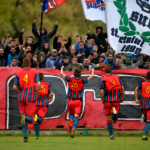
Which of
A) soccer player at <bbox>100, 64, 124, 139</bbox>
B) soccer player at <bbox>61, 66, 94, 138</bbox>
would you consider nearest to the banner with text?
soccer player at <bbox>61, 66, 94, 138</bbox>

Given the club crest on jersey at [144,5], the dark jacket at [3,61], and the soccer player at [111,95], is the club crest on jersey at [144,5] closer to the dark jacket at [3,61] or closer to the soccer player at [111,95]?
the soccer player at [111,95]

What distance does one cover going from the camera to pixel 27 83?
1349 centimetres

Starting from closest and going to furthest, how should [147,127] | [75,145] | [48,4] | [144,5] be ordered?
[75,145] → [147,127] → [144,5] → [48,4]

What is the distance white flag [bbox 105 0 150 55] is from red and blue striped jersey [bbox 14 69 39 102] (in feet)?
9.06

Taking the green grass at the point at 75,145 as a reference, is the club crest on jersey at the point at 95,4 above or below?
above

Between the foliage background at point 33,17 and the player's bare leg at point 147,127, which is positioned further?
the foliage background at point 33,17

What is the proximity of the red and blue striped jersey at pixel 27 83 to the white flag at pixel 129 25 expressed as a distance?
276cm

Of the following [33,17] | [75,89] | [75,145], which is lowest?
[75,145]

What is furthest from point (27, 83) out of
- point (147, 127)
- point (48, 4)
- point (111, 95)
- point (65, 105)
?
point (48, 4)

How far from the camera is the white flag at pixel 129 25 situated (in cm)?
1476

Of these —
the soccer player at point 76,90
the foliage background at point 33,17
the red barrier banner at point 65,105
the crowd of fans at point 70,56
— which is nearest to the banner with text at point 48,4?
the crowd of fans at point 70,56

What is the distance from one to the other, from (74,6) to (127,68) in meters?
10.7

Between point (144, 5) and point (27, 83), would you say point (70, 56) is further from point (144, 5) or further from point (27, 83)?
point (27, 83)

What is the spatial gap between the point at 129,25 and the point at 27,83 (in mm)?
3423
